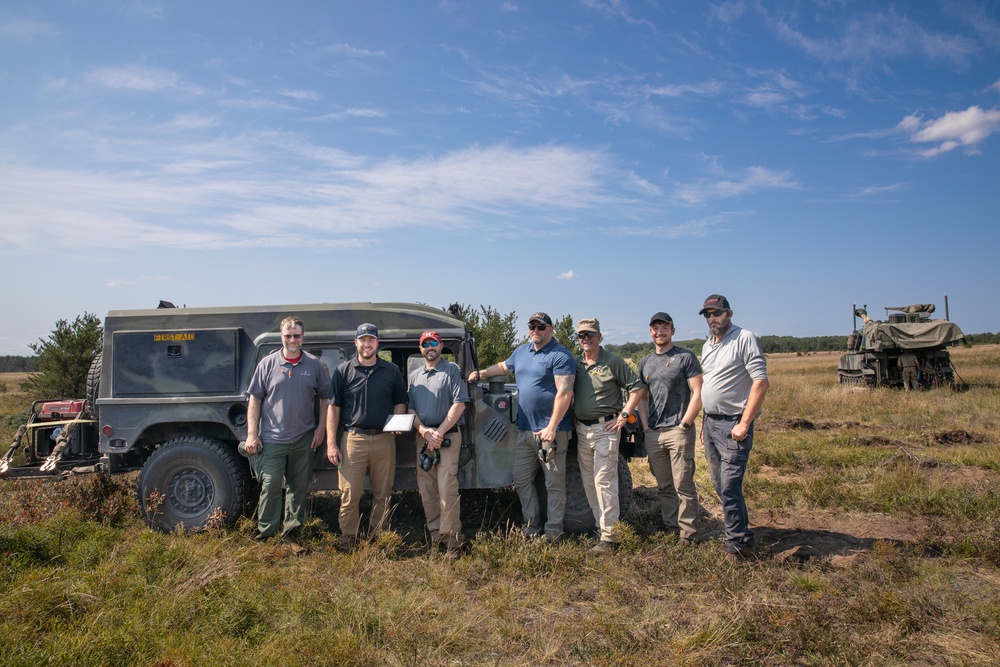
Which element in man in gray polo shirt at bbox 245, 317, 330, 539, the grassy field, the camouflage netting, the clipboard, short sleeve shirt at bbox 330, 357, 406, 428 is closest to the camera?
the grassy field

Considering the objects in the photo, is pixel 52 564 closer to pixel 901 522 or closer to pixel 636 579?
pixel 636 579

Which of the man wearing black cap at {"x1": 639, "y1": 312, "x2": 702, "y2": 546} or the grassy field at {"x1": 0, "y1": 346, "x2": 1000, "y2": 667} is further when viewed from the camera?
the man wearing black cap at {"x1": 639, "y1": 312, "x2": 702, "y2": 546}

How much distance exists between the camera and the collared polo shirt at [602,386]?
17.5 feet

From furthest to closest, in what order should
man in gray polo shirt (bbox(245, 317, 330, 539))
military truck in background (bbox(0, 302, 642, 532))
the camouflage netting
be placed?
the camouflage netting
military truck in background (bbox(0, 302, 642, 532))
man in gray polo shirt (bbox(245, 317, 330, 539))

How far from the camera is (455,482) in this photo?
209 inches

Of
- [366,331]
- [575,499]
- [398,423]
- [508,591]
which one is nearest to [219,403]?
[366,331]

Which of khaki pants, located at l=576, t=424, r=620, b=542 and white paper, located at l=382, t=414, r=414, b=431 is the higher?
white paper, located at l=382, t=414, r=414, b=431

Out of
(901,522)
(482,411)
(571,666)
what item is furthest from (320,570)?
(901,522)

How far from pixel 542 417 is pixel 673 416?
1.08 m

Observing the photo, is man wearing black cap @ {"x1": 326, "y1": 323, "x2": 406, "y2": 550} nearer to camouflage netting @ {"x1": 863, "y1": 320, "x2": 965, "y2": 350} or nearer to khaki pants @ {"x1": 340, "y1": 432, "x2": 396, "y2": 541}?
khaki pants @ {"x1": 340, "y1": 432, "x2": 396, "y2": 541}

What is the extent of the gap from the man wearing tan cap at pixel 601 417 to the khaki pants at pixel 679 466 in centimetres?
39

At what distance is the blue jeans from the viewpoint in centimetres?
487

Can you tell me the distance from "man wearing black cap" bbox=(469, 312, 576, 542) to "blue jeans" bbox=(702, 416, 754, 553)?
46.4 inches

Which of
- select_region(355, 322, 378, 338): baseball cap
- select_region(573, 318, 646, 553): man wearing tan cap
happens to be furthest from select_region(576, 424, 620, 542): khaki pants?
select_region(355, 322, 378, 338): baseball cap
